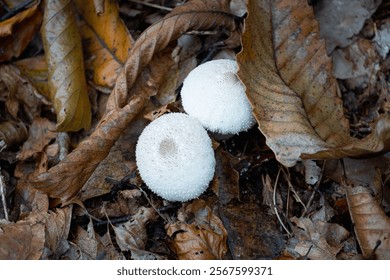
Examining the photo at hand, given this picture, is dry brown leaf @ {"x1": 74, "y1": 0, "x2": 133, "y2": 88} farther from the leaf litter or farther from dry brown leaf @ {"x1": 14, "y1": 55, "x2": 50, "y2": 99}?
dry brown leaf @ {"x1": 14, "y1": 55, "x2": 50, "y2": 99}

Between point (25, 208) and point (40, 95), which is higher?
point (40, 95)

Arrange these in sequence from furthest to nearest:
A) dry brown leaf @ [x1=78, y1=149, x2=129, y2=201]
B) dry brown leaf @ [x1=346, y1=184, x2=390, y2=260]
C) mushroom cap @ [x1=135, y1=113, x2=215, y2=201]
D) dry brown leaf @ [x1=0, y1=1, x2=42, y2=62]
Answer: dry brown leaf @ [x1=0, y1=1, x2=42, y2=62]
dry brown leaf @ [x1=78, y1=149, x2=129, y2=201]
mushroom cap @ [x1=135, y1=113, x2=215, y2=201]
dry brown leaf @ [x1=346, y1=184, x2=390, y2=260]

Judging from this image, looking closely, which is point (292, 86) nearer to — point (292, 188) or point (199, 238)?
point (292, 188)

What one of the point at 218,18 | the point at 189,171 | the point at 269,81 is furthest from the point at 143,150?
the point at 218,18

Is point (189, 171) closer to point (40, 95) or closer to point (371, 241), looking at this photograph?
point (371, 241)

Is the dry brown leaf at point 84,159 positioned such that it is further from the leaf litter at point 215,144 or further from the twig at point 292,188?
the twig at point 292,188

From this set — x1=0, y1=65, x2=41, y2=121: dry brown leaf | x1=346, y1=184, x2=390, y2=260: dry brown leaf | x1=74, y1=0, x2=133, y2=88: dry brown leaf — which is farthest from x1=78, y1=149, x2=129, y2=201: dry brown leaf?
x1=346, y1=184, x2=390, y2=260: dry brown leaf

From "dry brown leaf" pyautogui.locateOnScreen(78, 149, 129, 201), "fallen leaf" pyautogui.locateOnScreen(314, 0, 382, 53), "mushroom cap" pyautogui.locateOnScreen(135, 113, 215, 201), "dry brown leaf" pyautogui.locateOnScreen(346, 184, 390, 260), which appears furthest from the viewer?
"fallen leaf" pyautogui.locateOnScreen(314, 0, 382, 53)
